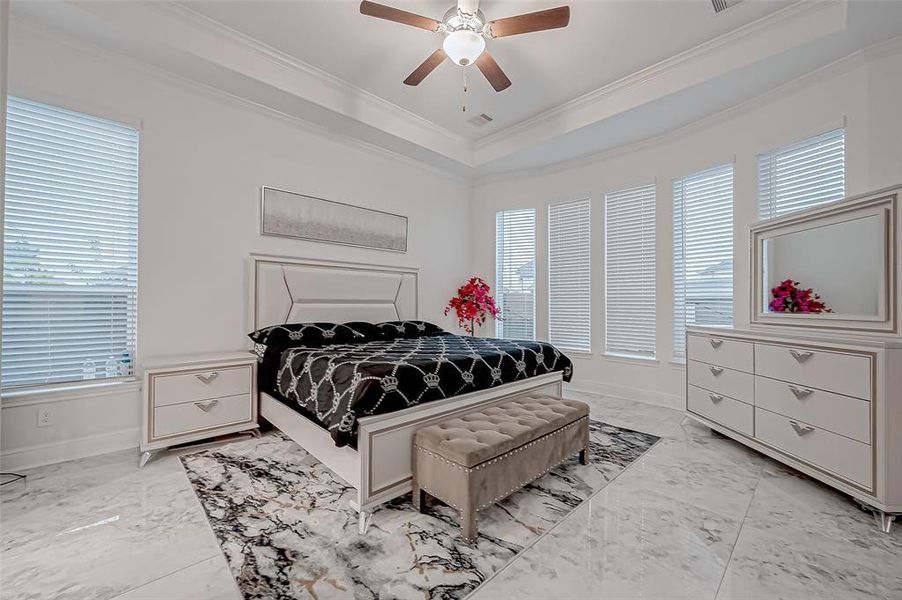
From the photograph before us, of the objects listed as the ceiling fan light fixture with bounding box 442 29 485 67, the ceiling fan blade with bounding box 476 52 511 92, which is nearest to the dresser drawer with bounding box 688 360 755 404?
the ceiling fan blade with bounding box 476 52 511 92

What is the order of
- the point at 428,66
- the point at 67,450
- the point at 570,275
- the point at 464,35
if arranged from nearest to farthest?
the point at 464,35
the point at 67,450
the point at 428,66
the point at 570,275

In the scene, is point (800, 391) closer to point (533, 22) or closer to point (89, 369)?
point (533, 22)

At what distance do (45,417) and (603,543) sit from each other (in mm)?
3583

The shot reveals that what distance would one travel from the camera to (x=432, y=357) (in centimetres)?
242

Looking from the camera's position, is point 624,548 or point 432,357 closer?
point 624,548

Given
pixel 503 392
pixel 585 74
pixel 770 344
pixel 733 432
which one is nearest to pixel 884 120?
pixel 770 344

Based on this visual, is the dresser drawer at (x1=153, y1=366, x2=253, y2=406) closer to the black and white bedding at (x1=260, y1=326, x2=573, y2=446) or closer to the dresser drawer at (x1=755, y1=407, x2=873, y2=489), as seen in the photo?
the black and white bedding at (x1=260, y1=326, x2=573, y2=446)

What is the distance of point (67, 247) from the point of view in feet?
8.74

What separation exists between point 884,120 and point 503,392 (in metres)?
3.38

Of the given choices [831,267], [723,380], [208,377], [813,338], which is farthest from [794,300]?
[208,377]

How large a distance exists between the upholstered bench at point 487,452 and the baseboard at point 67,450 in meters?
2.25

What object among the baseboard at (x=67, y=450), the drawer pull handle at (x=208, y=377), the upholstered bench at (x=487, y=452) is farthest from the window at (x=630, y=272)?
the baseboard at (x=67, y=450)

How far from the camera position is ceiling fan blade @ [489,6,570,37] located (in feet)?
7.46

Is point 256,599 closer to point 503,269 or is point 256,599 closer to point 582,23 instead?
point 582,23
